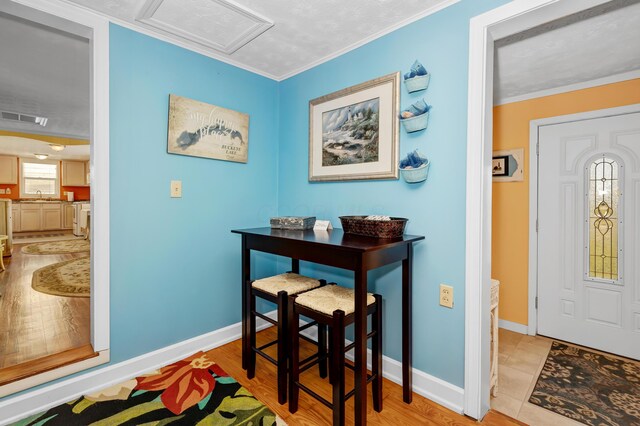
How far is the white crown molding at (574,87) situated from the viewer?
2.34 meters

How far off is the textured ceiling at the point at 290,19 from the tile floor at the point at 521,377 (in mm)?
2307

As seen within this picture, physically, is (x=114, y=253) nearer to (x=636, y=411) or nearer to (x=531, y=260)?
(x=636, y=411)

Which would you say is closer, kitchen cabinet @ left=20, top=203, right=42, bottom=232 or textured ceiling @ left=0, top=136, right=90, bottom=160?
textured ceiling @ left=0, top=136, right=90, bottom=160

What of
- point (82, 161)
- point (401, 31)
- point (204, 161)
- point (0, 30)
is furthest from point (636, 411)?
point (82, 161)

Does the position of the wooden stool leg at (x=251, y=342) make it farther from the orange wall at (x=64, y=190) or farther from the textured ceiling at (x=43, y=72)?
the orange wall at (x=64, y=190)

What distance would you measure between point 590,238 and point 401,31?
2319mm

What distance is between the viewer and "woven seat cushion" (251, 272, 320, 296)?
1.83 meters

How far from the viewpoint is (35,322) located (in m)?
2.49

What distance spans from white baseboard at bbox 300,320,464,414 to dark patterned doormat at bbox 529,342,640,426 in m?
0.53

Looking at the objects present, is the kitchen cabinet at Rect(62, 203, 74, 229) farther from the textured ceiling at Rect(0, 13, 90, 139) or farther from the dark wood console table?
the dark wood console table

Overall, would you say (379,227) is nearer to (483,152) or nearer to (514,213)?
(483,152)

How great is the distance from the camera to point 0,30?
196 centimetres

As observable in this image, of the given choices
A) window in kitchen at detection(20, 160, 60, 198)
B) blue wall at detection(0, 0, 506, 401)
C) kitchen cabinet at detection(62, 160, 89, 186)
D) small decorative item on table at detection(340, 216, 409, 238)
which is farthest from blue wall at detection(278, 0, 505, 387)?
window in kitchen at detection(20, 160, 60, 198)

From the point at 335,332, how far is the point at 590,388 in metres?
1.82
